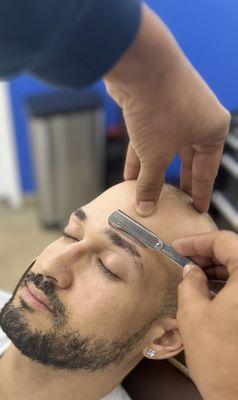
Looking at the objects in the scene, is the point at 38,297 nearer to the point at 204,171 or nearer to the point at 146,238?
the point at 146,238

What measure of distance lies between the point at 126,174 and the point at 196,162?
238 mm

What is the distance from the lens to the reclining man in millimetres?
1013

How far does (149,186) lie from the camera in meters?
0.84

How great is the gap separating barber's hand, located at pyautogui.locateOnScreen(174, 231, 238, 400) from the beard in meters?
0.32

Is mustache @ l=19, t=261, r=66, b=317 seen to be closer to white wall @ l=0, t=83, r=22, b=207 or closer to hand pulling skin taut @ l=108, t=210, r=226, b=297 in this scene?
hand pulling skin taut @ l=108, t=210, r=226, b=297

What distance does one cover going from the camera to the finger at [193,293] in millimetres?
757

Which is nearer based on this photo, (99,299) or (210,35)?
(99,299)

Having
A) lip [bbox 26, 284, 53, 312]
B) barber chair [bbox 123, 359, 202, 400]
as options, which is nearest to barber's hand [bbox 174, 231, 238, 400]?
lip [bbox 26, 284, 53, 312]

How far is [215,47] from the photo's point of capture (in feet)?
8.05

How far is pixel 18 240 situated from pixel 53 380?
1592 millimetres

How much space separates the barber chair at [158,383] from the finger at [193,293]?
50 centimetres

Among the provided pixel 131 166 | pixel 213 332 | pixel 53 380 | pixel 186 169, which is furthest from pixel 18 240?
pixel 213 332

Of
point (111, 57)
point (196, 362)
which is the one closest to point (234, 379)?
point (196, 362)

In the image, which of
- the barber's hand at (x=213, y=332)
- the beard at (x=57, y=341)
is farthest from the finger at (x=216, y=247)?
the beard at (x=57, y=341)
